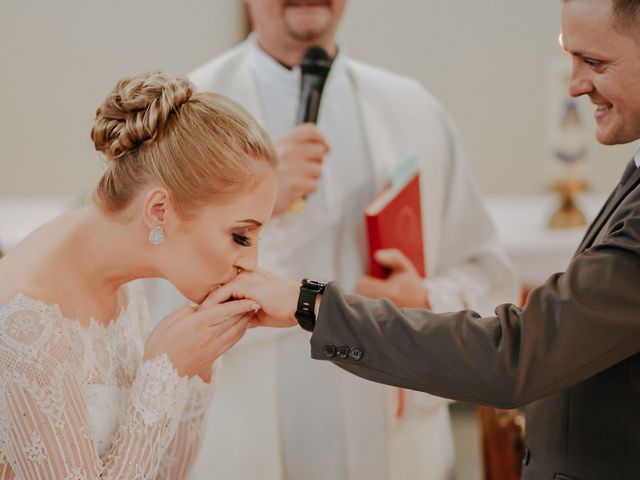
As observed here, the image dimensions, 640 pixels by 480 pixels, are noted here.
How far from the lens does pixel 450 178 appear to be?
3.13 metres

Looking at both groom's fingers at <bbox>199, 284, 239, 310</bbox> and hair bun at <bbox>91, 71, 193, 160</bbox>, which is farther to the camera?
groom's fingers at <bbox>199, 284, 239, 310</bbox>

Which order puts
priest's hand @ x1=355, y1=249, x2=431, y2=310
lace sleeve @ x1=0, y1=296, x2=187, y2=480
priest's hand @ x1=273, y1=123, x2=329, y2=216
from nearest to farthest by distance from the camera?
lace sleeve @ x1=0, y1=296, x2=187, y2=480
priest's hand @ x1=273, y1=123, x2=329, y2=216
priest's hand @ x1=355, y1=249, x2=431, y2=310

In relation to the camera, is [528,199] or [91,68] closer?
[91,68]

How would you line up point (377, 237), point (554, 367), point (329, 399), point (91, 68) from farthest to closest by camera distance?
point (91, 68) → point (329, 399) → point (377, 237) → point (554, 367)

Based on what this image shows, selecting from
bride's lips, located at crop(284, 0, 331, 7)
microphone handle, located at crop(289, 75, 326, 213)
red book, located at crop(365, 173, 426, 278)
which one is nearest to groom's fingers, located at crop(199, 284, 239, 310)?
red book, located at crop(365, 173, 426, 278)

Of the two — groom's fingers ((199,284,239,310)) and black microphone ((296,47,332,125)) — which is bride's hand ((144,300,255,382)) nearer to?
groom's fingers ((199,284,239,310))

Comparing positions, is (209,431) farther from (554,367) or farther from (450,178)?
(554,367)

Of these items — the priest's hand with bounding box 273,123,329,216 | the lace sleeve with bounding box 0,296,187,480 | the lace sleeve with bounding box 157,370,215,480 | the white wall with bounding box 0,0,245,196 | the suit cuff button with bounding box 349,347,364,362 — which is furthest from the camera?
the white wall with bounding box 0,0,245,196

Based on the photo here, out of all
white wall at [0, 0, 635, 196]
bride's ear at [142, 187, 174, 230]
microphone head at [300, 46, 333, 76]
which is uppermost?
white wall at [0, 0, 635, 196]

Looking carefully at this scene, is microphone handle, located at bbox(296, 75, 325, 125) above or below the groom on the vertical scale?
above

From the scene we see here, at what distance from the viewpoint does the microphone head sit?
2652 mm

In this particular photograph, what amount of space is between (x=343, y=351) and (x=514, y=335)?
13.0 inches

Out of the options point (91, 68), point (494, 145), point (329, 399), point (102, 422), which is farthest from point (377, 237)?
point (494, 145)

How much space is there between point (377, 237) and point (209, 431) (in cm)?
73
